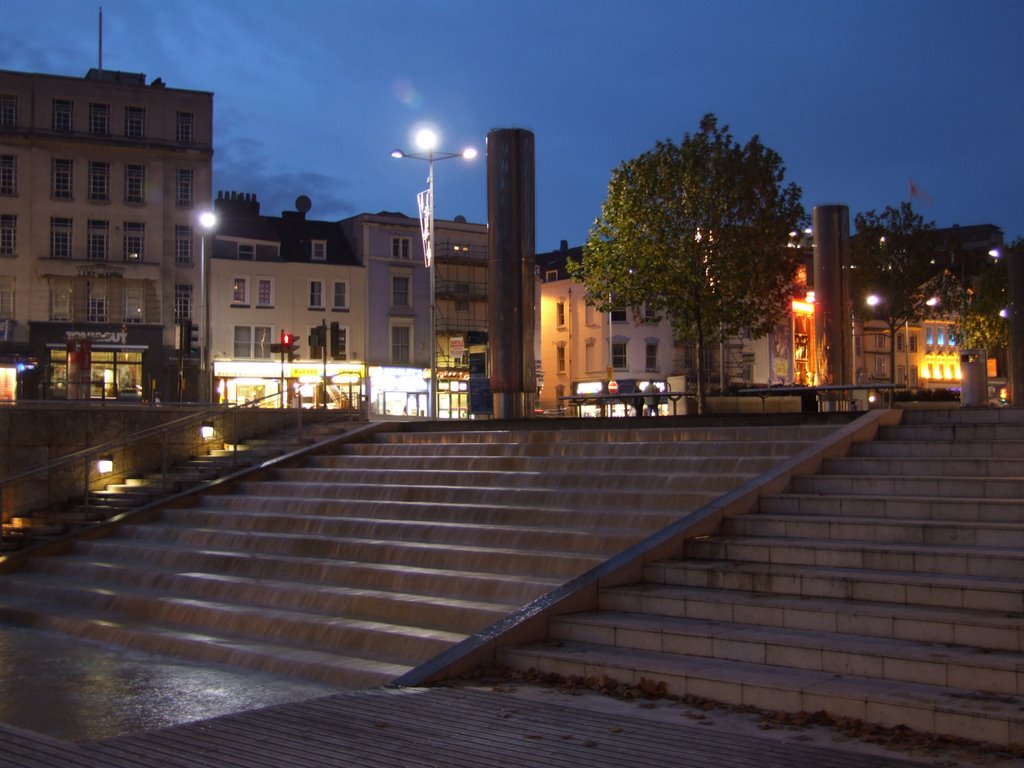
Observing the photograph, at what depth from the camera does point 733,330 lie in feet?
126

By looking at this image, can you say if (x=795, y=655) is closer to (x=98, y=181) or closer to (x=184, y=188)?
(x=184, y=188)

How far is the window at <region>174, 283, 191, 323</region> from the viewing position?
54312 millimetres

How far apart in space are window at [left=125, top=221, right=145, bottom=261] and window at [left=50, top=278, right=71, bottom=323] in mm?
3128

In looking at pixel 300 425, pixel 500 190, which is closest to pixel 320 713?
pixel 300 425

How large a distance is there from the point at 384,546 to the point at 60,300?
Answer: 43.0m

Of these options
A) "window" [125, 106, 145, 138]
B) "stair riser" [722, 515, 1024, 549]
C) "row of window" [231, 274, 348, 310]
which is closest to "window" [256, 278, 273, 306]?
"row of window" [231, 274, 348, 310]

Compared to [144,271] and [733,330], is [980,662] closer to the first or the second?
[733,330]

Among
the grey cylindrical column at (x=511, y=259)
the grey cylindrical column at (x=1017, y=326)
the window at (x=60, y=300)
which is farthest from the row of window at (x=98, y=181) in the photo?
A: the grey cylindrical column at (x=1017, y=326)

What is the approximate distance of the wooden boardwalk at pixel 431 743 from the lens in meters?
7.15

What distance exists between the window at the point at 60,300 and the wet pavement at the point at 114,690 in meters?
42.7

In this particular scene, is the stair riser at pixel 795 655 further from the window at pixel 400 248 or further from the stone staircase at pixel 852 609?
the window at pixel 400 248

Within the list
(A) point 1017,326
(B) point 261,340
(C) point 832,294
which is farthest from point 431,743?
(B) point 261,340

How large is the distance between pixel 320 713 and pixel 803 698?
348 centimetres

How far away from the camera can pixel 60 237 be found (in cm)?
5325
